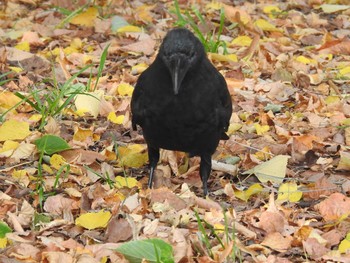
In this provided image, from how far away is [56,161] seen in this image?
5.65 metres

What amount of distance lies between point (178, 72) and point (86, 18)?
3.57 metres

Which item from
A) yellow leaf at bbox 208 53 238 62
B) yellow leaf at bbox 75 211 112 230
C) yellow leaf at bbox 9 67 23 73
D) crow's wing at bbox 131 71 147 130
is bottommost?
yellow leaf at bbox 9 67 23 73

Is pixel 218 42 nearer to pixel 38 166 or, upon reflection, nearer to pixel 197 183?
pixel 197 183

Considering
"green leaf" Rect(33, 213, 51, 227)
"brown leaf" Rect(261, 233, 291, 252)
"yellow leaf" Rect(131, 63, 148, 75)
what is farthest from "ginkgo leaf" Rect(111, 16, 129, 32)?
"brown leaf" Rect(261, 233, 291, 252)


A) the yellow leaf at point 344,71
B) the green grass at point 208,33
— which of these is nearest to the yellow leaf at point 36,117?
the green grass at point 208,33

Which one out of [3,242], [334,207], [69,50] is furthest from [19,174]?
[69,50]

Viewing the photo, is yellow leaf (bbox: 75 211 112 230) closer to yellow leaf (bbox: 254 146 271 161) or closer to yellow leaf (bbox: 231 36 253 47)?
yellow leaf (bbox: 254 146 271 161)

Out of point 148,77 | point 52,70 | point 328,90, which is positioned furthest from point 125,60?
point 148,77

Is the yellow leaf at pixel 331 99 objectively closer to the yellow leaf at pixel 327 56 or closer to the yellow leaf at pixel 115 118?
the yellow leaf at pixel 327 56

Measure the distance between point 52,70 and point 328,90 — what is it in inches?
90.1

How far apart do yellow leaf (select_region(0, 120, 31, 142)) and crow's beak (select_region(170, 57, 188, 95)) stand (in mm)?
1295

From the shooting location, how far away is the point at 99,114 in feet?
21.6

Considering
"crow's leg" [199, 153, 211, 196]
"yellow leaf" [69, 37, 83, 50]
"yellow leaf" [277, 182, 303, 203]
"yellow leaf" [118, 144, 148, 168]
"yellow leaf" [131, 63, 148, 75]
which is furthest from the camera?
"yellow leaf" [69, 37, 83, 50]

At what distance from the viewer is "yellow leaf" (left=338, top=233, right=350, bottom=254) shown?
179 inches
